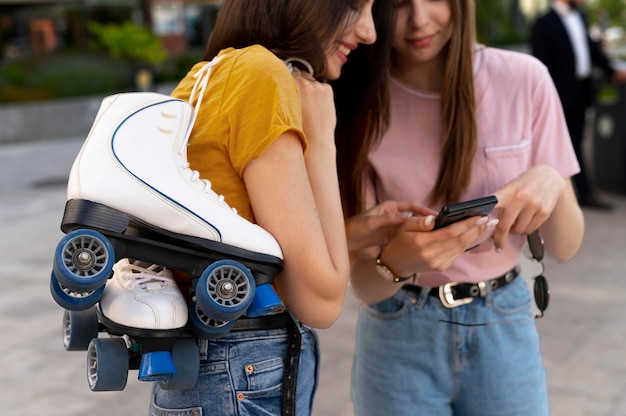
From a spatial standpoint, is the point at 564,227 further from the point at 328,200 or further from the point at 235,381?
the point at 235,381

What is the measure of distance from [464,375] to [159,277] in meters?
0.88

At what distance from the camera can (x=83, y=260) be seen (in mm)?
1213

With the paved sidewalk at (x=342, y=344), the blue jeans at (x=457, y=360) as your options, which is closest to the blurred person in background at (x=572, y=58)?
the paved sidewalk at (x=342, y=344)

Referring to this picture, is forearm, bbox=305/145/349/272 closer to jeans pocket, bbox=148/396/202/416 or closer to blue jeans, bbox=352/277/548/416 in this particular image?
jeans pocket, bbox=148/396/202/416

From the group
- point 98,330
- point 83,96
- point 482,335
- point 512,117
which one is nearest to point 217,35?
point 98,330

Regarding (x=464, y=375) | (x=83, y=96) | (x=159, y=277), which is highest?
(x=159, y=277)

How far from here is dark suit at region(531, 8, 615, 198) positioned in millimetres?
6688

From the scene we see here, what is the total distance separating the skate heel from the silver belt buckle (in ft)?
2.95

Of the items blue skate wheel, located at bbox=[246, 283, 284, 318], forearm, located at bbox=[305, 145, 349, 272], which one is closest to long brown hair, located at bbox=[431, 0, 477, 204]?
forearm, located at bbox=[305, 145, 349, 272]

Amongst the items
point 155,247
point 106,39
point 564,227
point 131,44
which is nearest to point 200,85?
→ point 155,247

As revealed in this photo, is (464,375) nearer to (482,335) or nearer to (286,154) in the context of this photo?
(482,335)

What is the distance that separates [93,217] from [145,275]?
0.49 ft

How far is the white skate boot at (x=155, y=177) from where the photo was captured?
128 centimetres

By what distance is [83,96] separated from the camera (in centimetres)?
1418
